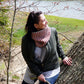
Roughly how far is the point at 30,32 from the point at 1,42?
1836mm

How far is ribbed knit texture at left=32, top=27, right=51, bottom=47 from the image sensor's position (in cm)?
139

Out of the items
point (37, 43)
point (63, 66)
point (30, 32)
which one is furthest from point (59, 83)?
point (30, 32)

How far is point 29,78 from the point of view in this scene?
1673 millimetres

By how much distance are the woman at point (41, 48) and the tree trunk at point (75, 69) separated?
3.9 inches

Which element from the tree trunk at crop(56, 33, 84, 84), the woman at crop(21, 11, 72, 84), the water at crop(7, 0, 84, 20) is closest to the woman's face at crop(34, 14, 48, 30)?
the woman at crop(21, 11, 72, 84)

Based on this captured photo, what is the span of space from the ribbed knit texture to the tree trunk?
30 centimetres

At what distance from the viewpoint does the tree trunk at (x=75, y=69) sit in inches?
45.5

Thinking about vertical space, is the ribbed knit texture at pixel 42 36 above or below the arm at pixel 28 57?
above

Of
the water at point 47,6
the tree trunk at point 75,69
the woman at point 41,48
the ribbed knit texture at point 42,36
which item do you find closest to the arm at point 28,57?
the woman at point 41,48

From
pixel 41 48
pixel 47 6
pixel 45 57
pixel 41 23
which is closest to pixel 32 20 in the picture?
pixel 41 23

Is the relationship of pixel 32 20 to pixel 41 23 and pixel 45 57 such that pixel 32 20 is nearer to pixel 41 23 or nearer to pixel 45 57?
pixel 41 23

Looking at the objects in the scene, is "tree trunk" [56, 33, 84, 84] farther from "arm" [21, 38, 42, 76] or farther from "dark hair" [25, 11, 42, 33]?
"dark hair" [25, 11, 42, 33]

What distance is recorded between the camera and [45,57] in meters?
1.46

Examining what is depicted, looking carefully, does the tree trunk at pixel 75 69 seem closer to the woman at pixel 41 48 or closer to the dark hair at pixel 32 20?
the woman at pixel 41 48
